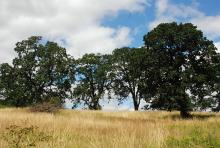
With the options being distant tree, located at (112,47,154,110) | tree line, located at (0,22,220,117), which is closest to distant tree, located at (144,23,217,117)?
tree line, located at (0,22,220,117)

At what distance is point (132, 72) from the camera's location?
64688 mm

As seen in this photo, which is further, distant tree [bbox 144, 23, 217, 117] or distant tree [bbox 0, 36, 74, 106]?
distant tree [bbox 0, 36, 74, 106]

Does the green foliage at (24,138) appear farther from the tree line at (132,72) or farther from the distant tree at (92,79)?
the distant tree at (92,79)

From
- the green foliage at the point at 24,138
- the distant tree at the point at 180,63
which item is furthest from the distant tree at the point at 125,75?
the green foliage at the point at 24,138

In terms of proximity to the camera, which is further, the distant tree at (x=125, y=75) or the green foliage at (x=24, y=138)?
the distant tree at (x=125, y=75)

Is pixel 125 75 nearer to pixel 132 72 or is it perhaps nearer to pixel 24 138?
pixel 132 72

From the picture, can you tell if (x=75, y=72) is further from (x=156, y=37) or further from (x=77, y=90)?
(x=156, y=37)

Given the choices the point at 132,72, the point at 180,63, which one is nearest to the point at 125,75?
the point at 132,72

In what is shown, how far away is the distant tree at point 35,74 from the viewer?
2419 inches

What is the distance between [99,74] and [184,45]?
27.0 metres

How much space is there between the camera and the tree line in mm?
39844

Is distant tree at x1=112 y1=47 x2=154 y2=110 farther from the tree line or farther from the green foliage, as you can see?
the green foliage

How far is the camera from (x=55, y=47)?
210 ft

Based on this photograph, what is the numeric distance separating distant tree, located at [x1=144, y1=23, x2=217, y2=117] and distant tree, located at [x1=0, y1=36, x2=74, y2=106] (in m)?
24.1
